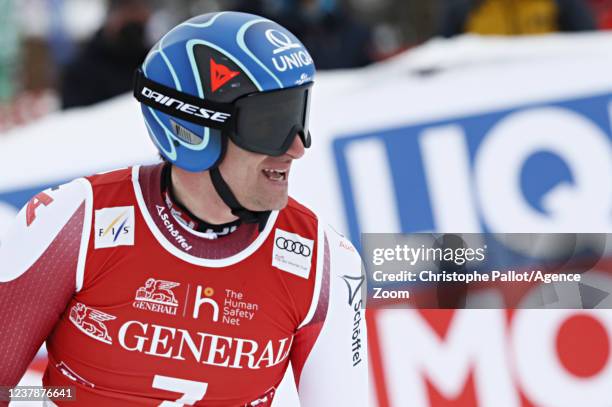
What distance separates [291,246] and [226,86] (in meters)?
0.42

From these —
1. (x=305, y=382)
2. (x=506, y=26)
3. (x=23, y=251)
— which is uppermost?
(x=506, y=26)

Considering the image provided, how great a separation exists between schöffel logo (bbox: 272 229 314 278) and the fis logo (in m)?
0.35

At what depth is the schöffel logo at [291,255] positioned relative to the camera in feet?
8.16

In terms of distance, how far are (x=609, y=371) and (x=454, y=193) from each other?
0.92 meters

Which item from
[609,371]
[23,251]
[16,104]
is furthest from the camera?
[16,104]

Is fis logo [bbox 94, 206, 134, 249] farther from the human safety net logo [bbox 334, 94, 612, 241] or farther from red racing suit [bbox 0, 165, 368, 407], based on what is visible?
the human safety net logo [bbox 334, 94, 612, 241]

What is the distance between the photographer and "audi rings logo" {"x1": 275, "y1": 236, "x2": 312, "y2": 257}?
8.21ft

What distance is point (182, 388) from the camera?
8.09 ft

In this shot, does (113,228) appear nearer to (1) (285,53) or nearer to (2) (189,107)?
(2) (189,107)

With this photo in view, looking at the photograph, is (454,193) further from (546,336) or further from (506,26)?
(506,26)

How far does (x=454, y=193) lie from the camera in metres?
4.21

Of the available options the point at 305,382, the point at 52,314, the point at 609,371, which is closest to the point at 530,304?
the point at 609,371
